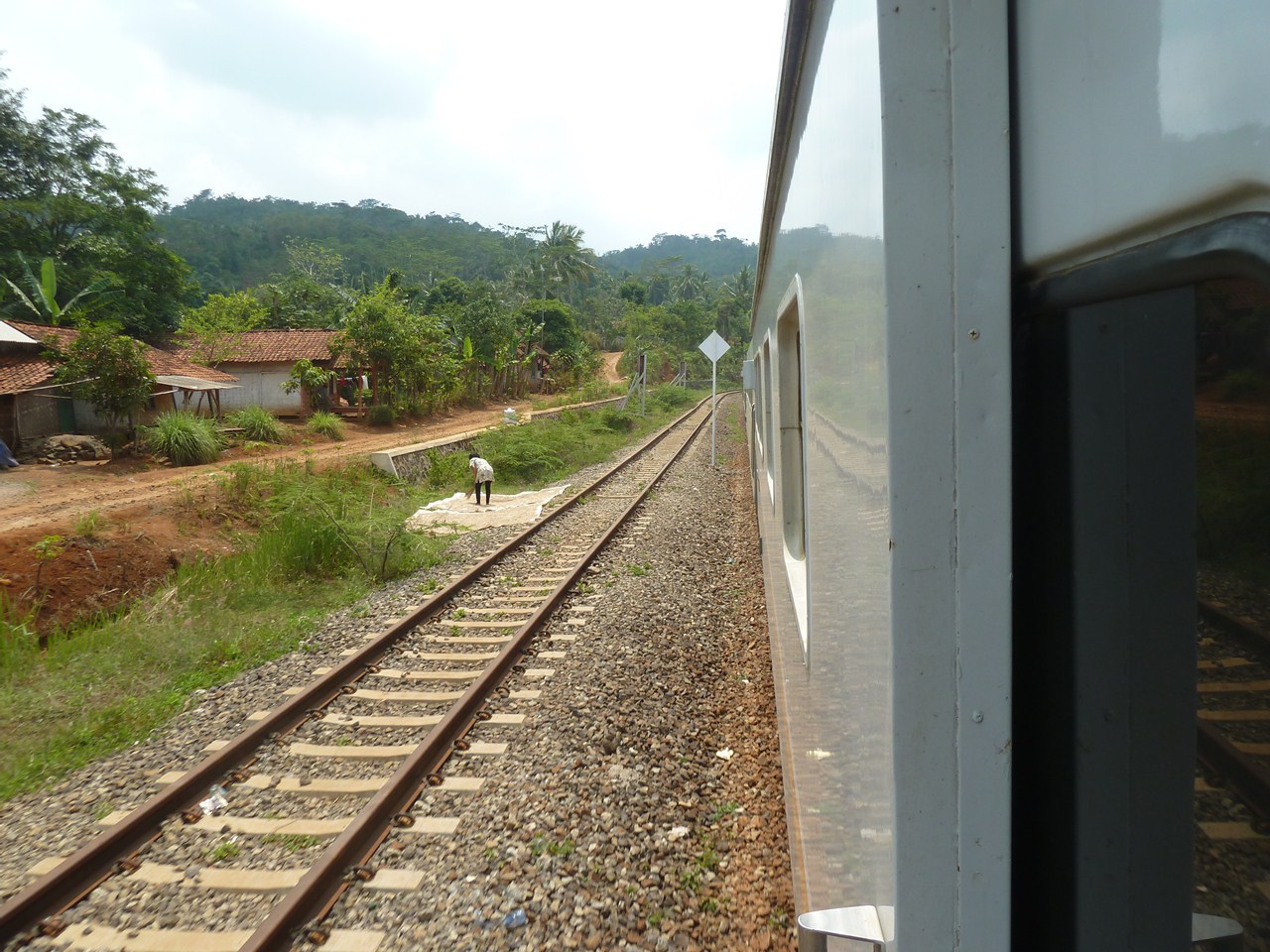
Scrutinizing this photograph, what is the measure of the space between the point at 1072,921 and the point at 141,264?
126 ft

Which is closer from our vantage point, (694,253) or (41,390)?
(41,390)

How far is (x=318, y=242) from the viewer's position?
3588 inches

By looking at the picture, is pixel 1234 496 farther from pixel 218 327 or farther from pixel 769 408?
pixel 218 327

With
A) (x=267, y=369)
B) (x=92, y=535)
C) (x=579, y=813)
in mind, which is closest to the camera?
(x=579, y=813)

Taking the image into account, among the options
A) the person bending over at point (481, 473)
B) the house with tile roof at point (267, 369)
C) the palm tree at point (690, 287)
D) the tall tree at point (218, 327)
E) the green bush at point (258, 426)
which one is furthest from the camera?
the palm tree at point (690, 287)

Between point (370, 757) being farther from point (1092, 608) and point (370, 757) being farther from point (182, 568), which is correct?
point (182, 568)

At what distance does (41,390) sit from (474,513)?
13.9 meters

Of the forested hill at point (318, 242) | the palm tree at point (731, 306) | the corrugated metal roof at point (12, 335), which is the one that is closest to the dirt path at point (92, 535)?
the corrugated metal roof at point (12, 335)

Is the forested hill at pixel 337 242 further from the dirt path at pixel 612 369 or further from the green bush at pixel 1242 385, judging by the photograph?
the green bush at pixel 1242 385

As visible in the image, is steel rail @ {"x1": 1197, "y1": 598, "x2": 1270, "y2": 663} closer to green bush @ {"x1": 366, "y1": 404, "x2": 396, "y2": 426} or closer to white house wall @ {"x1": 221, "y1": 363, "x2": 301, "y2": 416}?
green bush @ {"x1": 366, "y1": 404, "x2": 396, "y2": 426}

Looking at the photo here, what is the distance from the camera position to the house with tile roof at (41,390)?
19.3 m

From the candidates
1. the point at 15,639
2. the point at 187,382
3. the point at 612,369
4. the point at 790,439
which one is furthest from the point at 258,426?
the point at 612,369

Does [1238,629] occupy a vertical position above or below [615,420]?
below

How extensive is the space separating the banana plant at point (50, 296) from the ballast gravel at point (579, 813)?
2561cm
